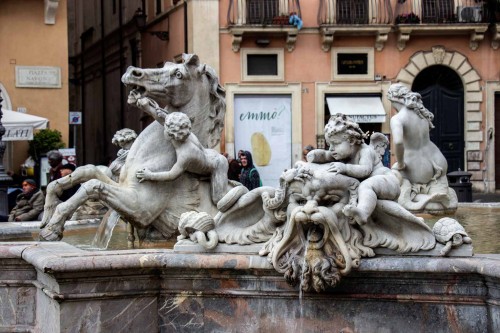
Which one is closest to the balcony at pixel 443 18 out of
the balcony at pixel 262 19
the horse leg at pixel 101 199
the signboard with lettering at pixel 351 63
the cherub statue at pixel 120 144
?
the signboard with lettering at pixel 351 63

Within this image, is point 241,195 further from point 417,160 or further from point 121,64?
point 121,64

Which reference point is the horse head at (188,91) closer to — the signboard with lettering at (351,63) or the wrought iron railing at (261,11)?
the wrought iron railing at (261,11)

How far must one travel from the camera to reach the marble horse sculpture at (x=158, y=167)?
21.7 ft

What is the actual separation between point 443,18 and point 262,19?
198 inches

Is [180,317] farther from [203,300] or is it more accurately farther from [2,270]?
[2,270]

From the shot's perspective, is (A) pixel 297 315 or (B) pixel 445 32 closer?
(A) pixel 297 315

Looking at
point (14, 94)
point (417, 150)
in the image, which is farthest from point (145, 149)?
point (14, 94)

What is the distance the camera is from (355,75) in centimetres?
3231

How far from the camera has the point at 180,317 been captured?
5449 mm

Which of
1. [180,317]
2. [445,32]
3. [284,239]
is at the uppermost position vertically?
[445,32]

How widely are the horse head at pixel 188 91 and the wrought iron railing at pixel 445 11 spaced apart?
2529cm

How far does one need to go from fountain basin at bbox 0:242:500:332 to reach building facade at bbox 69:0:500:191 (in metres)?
25.7

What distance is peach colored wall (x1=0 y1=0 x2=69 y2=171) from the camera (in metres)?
28.0

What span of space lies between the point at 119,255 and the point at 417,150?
5.54 meters
